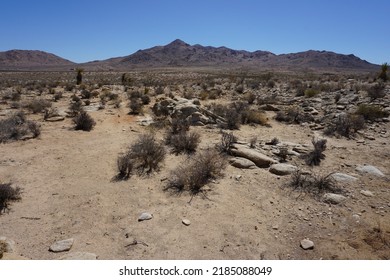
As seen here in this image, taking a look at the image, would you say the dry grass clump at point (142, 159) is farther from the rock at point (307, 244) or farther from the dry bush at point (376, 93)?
the dry bush at point (376, 93)

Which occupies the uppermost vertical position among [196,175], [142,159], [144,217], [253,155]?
[253,155]

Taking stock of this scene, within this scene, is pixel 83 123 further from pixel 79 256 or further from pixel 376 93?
pixel 376 93

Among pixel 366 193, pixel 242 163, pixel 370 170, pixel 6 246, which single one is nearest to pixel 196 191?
pixel 242 163

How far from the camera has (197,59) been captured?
490 feet

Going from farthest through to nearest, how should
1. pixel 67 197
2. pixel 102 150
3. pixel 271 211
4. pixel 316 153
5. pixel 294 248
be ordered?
pixel 102 150
pixel 316 153
pixel 67 197
pixel 271 211
pixel 294 248

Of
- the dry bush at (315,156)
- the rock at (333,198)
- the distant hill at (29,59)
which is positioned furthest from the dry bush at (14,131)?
the distant hill at (29,59)

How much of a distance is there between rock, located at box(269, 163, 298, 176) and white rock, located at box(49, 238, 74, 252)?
4.35 metres

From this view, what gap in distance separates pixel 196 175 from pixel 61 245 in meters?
2.70

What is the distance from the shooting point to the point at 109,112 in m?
12.5

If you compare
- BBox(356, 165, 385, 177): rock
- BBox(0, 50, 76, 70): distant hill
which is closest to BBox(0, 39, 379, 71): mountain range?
BBox(0, 50, 76, 70): distant hill

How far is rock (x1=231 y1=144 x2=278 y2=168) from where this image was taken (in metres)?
6.73
